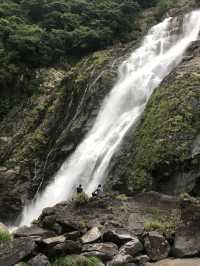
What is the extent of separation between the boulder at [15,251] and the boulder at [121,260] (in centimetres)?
200

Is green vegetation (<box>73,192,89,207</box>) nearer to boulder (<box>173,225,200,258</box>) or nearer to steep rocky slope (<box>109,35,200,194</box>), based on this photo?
steep rocky slope (<box>109,35,200,194</box>)

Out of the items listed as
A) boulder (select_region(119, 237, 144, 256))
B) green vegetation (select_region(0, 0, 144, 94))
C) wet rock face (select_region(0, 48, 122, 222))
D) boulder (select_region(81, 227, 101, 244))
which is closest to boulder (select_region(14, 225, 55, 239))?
boulder (select_region(81, 227, 101, 244))

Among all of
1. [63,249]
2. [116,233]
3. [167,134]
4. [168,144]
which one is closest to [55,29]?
[167,134]

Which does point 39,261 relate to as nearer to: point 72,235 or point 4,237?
point 4,237

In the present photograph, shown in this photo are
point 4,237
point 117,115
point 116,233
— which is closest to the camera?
point 4,237

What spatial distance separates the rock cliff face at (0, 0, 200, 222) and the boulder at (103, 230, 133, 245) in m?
4.52

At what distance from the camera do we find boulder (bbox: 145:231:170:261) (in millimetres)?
12664

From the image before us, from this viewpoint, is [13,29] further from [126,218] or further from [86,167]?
[126,218]

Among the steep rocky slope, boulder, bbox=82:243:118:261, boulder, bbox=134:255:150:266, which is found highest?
the steep rocky slope

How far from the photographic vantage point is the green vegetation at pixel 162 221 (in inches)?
545

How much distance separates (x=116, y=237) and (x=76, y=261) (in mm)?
1884

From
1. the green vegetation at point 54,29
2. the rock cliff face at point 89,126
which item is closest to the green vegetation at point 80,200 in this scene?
the rock cliff face at point 89,126

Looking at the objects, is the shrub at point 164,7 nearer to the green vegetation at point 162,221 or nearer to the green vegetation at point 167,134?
the green vegetation at point 167,134

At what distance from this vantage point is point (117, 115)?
24750mm
